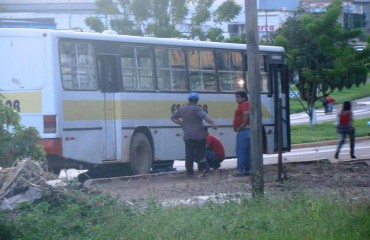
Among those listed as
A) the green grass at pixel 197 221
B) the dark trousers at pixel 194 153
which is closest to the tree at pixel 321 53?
the dark trousers at pixel 194 153

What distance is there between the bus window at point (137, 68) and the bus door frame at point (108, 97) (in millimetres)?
412

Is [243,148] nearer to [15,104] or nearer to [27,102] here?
[27,102]

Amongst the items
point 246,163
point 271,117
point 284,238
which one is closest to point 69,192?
point 284,238

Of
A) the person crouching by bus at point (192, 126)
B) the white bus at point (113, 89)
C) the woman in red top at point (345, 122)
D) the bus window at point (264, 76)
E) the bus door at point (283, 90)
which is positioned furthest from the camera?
the woman in red top at point (345, 122)

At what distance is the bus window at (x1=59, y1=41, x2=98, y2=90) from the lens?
1797 centimetres

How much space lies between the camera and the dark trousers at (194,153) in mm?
19016

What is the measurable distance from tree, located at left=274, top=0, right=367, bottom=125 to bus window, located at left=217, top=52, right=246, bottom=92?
14.0 meters

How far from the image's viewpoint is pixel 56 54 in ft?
58.1

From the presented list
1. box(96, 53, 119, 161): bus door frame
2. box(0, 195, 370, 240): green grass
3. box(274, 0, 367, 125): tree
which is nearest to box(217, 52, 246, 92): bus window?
box(96, 53, 119, 161): bus door frame

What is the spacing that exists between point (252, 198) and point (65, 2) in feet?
98.5

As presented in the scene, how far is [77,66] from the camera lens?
60.3 feet

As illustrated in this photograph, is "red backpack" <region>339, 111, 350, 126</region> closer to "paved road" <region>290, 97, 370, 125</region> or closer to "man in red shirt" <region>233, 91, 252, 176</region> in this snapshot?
"man in red shirt" <region>233, 91, 252, 176</region>

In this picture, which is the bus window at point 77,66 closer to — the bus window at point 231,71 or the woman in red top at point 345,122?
the bus window at point 231,71

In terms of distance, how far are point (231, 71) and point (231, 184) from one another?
7356mm
